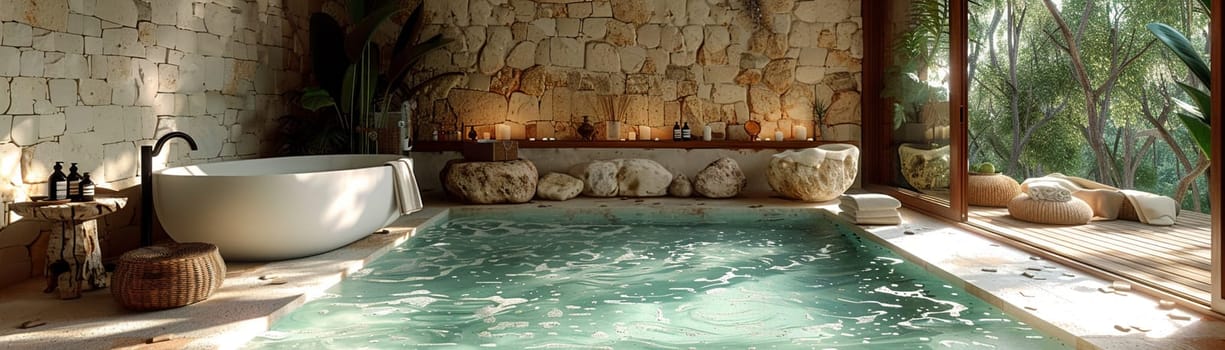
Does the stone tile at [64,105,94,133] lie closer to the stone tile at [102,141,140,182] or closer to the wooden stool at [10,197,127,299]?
the stone tile at [102,141,140,182]

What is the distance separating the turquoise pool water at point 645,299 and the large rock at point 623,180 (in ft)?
4.92

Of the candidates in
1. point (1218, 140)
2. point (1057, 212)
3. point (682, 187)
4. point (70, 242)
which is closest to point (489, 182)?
point (682, 187)

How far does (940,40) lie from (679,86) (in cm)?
257

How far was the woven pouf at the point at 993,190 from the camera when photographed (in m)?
5.81

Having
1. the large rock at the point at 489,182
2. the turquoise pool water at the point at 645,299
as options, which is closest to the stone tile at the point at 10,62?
the turquoise pool water at the point at 645,299

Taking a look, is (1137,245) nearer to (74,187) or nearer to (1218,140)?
(1218,140)

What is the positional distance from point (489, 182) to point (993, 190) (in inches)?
162

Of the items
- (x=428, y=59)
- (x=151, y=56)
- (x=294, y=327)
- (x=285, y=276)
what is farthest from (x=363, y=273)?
(x=428, y=59)

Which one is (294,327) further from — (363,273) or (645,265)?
(645,265)

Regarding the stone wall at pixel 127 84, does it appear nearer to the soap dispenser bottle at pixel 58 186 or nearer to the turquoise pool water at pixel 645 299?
the soap dispenser bottle at pixel 58 186

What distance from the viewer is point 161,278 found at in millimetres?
2689

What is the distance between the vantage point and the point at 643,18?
279 inches

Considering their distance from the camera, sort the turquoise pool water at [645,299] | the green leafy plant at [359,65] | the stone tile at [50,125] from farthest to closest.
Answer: the green leafy plant at [359,65], the stone tile at [50,125], the turquoise pool water at [645,299]

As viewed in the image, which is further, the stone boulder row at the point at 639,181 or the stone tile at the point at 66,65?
the stone boulder row at the point at 639,181
